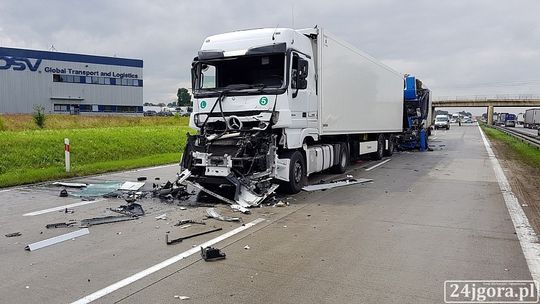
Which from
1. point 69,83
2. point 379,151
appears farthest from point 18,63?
point 379,151

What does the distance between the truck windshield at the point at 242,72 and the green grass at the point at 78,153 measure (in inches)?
219

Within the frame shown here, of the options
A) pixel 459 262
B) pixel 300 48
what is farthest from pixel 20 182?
pixel 459 262

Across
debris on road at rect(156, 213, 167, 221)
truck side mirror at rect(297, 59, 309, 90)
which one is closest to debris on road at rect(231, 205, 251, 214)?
debris on road at rect(156, 213, 167, 221)

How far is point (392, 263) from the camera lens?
525cm

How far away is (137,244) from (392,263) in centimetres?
337

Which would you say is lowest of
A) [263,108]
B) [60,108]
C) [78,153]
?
[78,153]

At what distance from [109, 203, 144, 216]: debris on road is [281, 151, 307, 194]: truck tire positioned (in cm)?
327

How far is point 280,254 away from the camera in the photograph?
18.4ft

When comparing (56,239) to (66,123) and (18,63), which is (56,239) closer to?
(66,123)

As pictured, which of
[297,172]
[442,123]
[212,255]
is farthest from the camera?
[442,123]

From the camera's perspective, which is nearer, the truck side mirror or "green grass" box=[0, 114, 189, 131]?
the truck side mirror

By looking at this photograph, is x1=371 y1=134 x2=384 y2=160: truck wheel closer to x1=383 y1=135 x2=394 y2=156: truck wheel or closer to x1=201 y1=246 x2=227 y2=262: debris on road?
x1=383 y1=135 x2=394 y2=156: truck wheel

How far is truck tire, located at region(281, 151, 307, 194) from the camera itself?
10016 mm

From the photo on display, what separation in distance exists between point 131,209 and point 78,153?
10037mm
